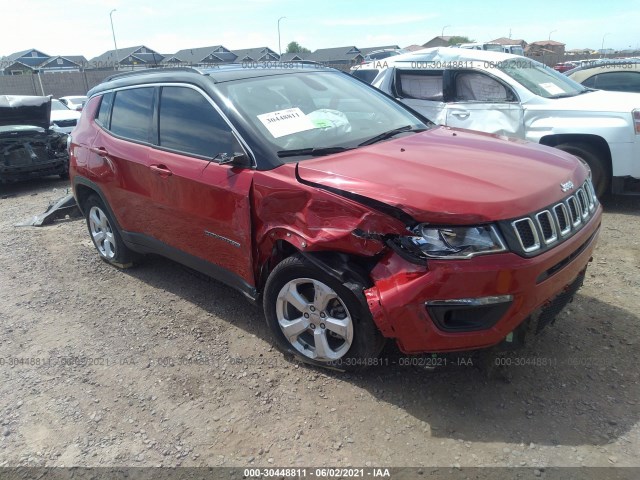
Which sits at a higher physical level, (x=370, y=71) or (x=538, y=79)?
(x=370, y=71)

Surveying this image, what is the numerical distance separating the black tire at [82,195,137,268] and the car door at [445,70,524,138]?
169 inches

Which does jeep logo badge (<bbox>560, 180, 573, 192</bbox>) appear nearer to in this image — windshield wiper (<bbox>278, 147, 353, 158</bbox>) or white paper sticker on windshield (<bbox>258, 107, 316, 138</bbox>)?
windshield wiper (<bbox>278, 147, 353, 158</bbox>)

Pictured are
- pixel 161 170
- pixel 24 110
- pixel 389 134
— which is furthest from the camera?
pixel 24 110

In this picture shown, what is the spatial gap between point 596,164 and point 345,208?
444cm

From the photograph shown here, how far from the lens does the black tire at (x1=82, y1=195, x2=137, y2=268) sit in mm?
4824

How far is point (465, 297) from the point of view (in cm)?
240

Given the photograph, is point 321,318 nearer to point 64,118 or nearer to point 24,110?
point 24,110

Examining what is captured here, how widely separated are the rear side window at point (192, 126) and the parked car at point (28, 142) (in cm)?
671

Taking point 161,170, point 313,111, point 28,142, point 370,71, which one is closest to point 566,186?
point 313,111

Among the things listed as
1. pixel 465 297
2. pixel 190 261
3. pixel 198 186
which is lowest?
pixel 190 261

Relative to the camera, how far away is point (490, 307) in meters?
2.43

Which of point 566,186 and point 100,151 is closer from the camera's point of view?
point 566,186

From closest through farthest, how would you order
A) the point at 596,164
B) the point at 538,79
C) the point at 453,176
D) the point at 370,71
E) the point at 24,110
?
the point at 453,176 < the point at 596,164 < the point at 538,79 < the point at 370,71 < the point at 24,110

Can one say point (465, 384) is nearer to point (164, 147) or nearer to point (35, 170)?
point (164, 147)
